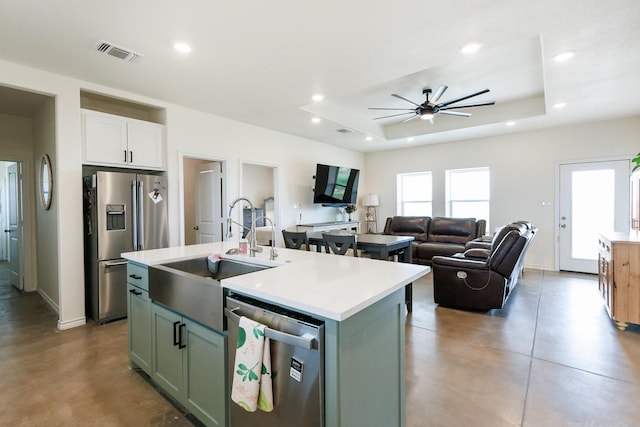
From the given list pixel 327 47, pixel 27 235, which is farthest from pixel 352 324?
pixel 27 235

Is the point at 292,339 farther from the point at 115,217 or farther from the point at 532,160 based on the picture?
the point at 532,160

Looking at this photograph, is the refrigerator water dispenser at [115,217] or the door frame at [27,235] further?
the door frame at [27,235]

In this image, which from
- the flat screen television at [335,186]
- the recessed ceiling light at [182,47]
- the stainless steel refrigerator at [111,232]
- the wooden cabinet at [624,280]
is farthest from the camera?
the flat screen television at [335,186]

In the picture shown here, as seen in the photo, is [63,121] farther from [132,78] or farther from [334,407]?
[334,407]

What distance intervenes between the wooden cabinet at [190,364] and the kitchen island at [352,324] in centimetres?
2

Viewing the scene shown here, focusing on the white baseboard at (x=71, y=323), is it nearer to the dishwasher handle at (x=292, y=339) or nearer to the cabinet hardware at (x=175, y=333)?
the cabinet hardware at (x=175, y=333)

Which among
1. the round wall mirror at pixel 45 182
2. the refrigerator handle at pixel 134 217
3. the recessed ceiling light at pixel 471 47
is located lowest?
the refrigerator handle at pixel 134 217

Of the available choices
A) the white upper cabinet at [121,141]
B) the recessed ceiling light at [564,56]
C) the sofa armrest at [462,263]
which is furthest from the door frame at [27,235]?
the recessed ceiling light at [564,56]

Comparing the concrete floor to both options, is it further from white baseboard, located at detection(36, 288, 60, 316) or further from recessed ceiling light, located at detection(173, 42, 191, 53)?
recessed ceiling light, located at detection(173, 42, 191, 53)

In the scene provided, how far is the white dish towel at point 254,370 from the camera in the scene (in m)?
1.29

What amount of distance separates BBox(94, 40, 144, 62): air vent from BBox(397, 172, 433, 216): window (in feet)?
19.9

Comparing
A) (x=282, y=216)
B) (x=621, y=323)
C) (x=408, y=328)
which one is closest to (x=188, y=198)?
(x=282, y=216)

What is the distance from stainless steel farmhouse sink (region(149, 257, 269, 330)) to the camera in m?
A: 1.59

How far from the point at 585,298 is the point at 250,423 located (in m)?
4.62
